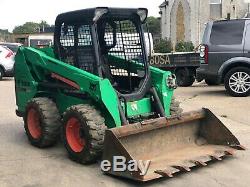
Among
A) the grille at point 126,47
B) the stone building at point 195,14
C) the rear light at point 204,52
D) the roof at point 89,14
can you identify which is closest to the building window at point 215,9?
the stone building at point 195,14

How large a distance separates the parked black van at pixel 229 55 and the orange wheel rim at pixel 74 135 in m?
6.93

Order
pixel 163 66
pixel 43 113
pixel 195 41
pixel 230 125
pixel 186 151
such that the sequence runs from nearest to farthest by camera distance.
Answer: pixel 186 151 → pixel 43 113 → pixel 230 125 → pixel 163 66 → pixel 195 41

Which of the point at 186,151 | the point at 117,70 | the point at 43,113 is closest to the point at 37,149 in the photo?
the point at 43,113

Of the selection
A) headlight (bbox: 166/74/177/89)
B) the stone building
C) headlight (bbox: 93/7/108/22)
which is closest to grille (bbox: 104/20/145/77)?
headlight (bbox: 166/74/177/89)

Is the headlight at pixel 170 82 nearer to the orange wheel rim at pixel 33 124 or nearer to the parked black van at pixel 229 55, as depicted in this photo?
the orange wheel rim at pixel 33 124

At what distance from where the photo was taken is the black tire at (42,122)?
282 inches

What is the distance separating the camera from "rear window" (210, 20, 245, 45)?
12.7m

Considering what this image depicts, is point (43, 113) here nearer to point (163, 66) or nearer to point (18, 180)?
point (18, 180)

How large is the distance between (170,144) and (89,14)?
2.24 m

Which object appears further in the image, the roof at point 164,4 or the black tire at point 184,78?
the roof at point 164,4

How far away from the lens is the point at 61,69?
23.1 ft

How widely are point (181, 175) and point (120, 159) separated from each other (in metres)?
0.88

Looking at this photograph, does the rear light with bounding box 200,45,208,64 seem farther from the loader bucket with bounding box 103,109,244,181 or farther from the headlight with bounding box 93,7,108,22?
the headlight with bounding box 93,7,108,22

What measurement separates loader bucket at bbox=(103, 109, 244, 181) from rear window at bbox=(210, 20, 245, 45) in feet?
20.2
